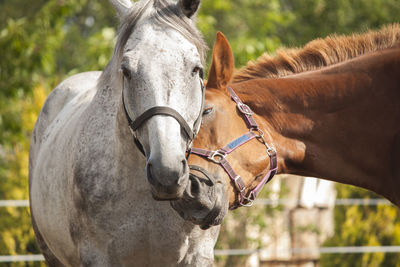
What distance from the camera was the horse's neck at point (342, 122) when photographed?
3.55 m

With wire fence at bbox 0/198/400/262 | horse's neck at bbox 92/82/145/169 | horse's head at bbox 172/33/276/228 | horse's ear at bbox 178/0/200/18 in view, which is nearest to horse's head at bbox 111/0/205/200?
horse's ear at bbox 178/0/200/18

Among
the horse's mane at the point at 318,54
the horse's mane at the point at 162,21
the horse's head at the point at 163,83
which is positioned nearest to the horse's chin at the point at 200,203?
the horse's head at the point at 163,83

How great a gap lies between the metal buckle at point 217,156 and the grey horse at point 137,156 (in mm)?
321

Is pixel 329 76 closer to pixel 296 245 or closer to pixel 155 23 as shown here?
pixel 155 23

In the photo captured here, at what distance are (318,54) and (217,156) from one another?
120cm

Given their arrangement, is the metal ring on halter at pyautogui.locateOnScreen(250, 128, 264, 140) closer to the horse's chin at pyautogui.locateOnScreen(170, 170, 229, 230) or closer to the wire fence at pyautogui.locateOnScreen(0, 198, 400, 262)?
the horse's chin at pyautogui.locateOnScreen(170, 170, 229, 230)

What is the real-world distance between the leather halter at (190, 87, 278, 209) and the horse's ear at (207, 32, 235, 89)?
81mm

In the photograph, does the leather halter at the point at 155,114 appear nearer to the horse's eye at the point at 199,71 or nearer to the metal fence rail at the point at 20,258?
the horse's eye at the point at 199,71

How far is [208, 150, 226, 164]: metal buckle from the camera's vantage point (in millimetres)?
3117

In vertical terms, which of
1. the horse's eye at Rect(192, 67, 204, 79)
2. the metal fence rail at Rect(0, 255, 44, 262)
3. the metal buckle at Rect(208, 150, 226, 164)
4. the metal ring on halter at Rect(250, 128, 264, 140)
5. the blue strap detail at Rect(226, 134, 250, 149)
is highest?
the horse's eye at Rect(192, 67, 204, 79)

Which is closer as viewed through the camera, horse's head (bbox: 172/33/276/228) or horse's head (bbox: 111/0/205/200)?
horse's head (bbox: 111/0/205/200)

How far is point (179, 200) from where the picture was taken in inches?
108

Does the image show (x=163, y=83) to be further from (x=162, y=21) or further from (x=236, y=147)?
(x=236, y=147)

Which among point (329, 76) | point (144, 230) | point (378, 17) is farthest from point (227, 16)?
point (144, 230)
